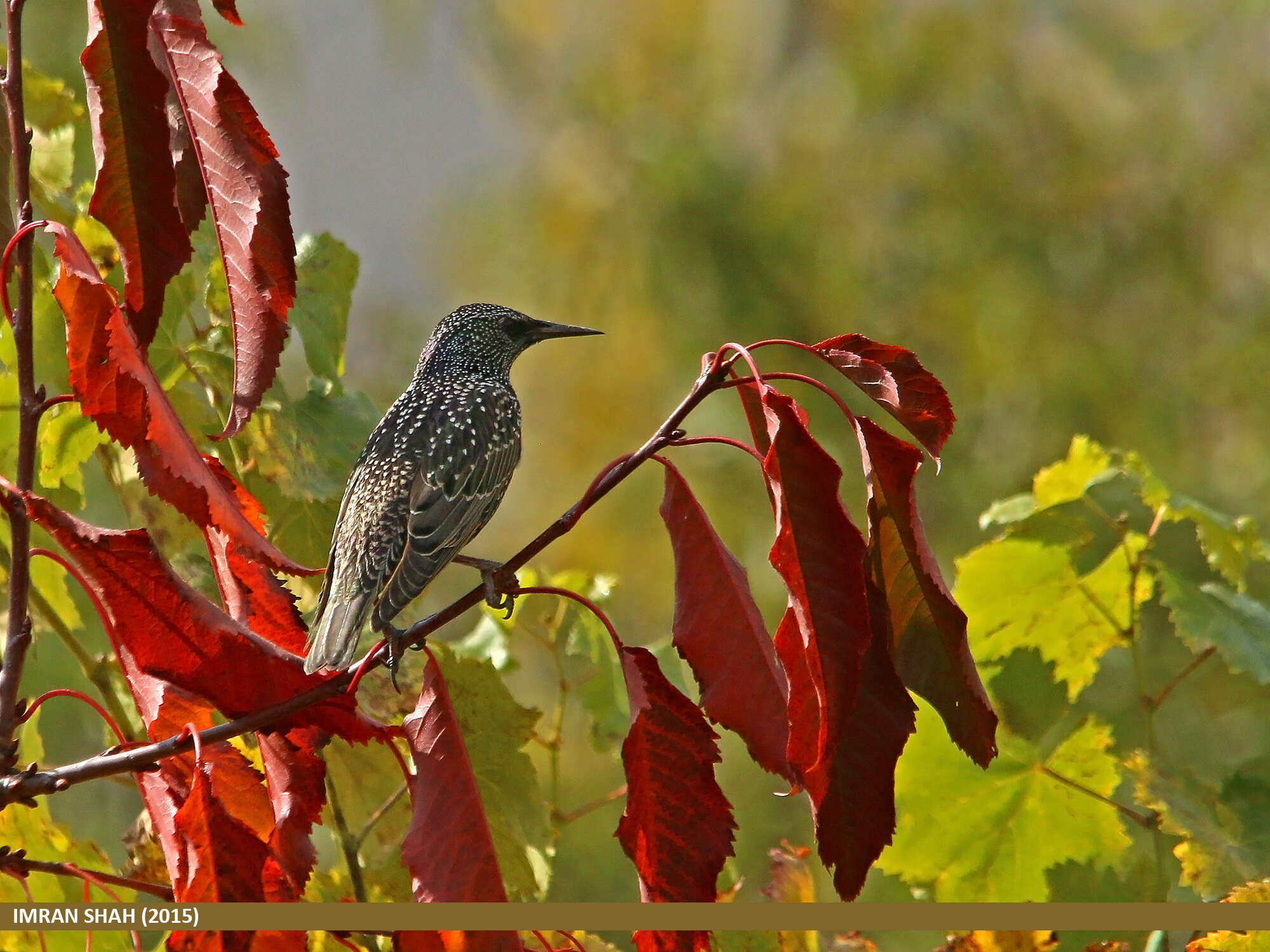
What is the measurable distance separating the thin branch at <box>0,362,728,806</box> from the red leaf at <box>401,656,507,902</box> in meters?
0.08

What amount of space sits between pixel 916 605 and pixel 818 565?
13 centimetres

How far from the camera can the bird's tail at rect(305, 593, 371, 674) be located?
4.20 ft

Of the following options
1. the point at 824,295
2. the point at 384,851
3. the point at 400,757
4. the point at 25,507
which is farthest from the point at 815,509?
the point at 824,295

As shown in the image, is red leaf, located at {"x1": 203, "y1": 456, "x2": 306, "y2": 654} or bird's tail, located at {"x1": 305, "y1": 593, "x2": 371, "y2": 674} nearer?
red leaf, located at {"x1": 203, "y1": 456, "x2": 306, "y2": 654}

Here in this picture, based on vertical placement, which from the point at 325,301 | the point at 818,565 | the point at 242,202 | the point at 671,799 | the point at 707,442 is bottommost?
the point at 671,799

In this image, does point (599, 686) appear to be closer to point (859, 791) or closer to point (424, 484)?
point (424, 484)

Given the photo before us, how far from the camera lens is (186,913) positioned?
935 mm

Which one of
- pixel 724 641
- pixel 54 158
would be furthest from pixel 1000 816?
pixel 54 158

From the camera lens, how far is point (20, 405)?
3.42 feet

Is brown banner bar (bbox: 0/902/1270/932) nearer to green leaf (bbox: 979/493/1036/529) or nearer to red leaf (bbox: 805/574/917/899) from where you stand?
red leaf (bbox: 805/574/917/899)

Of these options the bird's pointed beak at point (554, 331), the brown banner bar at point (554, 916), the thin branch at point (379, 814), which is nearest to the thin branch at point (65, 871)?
the brown banner bar at point (554, 916)

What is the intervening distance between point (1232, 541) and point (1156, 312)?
6.79 meters

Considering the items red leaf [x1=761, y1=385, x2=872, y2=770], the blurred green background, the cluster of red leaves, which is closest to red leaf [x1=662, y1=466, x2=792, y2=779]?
the cluster of red leaves

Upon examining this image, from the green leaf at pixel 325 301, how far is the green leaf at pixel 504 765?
405mm
